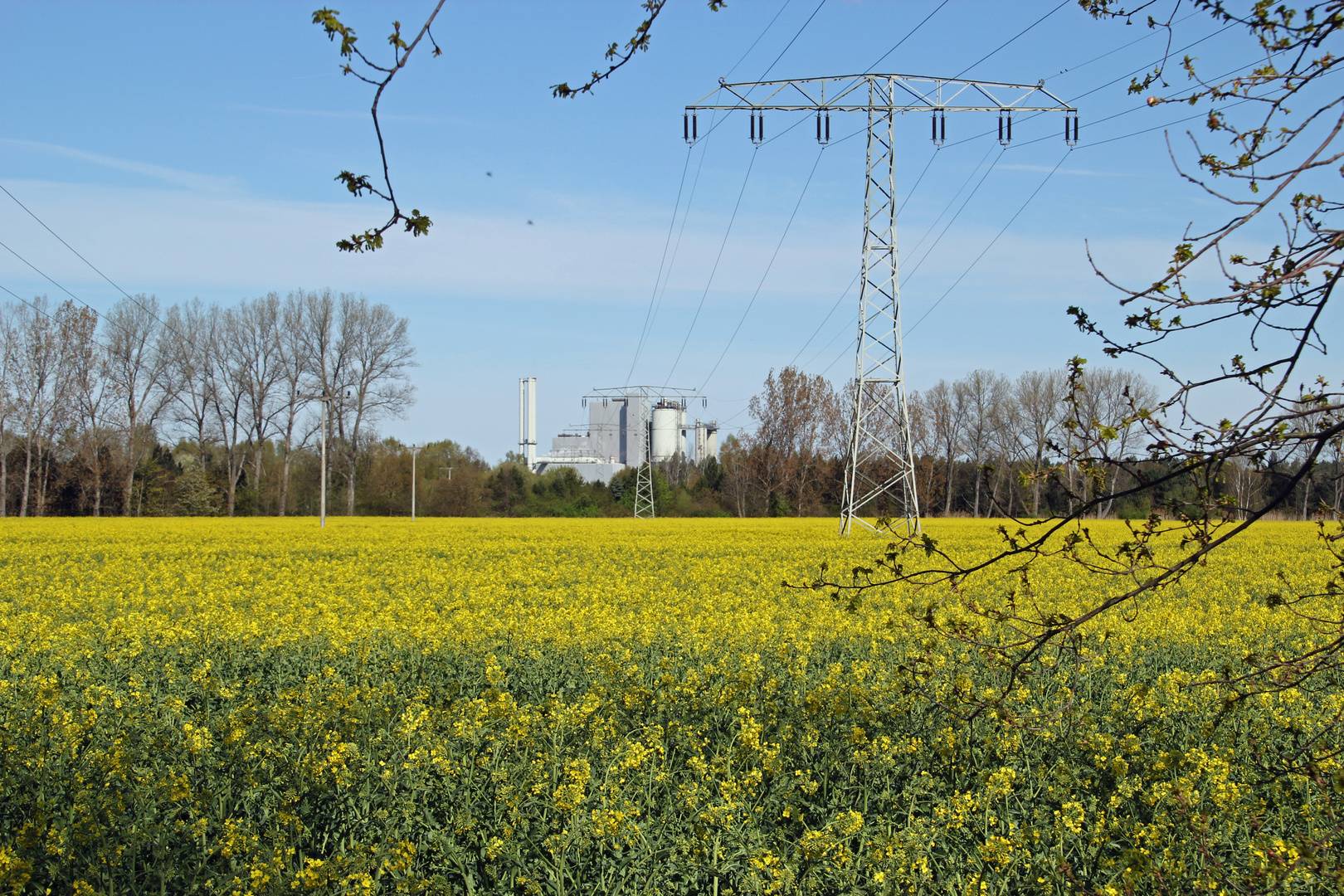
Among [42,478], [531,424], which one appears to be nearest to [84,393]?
[42,478]

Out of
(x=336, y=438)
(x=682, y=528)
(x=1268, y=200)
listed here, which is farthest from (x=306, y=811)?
(x=336, y=438)

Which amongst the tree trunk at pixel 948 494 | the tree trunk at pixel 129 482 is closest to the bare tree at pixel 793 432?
the tree trunk at pixel 948 494

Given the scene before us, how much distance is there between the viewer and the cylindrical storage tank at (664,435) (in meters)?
83.6

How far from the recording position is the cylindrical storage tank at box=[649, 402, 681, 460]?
83.6m

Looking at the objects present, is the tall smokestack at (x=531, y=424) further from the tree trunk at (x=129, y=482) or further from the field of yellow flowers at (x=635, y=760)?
the field of yellow flowers at (x=635, y=760)

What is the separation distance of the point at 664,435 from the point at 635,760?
261ft

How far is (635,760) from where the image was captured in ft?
14.9

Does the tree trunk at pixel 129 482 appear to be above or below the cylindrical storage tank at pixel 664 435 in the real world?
below

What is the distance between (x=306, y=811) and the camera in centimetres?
434

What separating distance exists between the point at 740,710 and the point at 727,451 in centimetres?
6459

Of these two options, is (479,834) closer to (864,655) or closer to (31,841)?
(31,841)

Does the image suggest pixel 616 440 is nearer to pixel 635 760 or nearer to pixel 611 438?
pixel 611 438

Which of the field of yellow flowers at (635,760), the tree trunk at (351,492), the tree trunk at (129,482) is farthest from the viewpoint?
the tree trunk at (351,492)

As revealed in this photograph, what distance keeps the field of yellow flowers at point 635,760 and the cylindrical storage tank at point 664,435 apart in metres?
73.6
